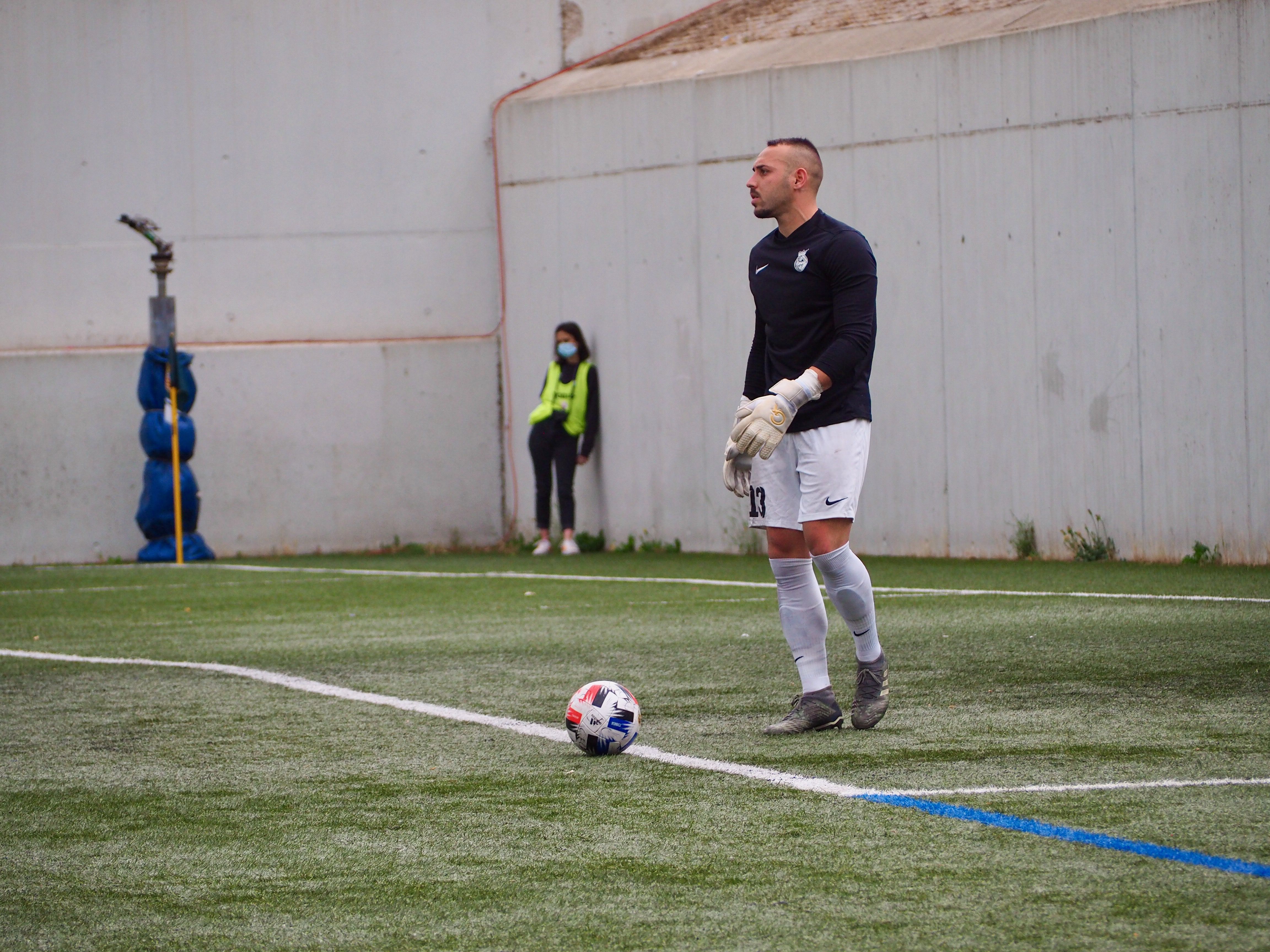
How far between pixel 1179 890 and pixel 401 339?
16854mm

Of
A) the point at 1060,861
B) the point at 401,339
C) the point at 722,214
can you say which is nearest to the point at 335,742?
the point at 1060,861

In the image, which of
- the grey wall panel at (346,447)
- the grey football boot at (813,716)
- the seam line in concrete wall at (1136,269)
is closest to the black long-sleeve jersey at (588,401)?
the grey wall panel at (346,447)

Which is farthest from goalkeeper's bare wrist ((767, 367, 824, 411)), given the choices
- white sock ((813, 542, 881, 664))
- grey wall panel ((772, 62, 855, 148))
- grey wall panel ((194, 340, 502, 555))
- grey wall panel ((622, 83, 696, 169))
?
grey wall panel ((194, 340, 502, 555))

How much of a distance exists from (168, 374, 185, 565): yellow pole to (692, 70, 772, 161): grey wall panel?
5.78 meters

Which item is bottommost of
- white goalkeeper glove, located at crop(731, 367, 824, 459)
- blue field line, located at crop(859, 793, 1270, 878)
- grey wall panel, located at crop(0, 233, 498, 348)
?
blue field line, located at crop(859, 793, 1270, 878)

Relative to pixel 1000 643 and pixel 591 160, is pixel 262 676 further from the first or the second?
pixel 591 160

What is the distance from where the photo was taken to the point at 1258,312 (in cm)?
1303

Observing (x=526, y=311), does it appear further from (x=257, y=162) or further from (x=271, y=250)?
Answer: (x=257, y=162)

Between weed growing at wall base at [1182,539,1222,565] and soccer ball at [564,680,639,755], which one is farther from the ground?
soccer ball at [564,680,639,755]

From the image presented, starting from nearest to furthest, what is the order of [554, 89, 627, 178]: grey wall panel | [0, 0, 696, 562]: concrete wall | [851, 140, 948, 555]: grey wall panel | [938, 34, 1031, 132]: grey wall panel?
[938, 34, 1031, 132]: grey wall panel
[851, 140, 948, 555]: grey wall panel
[554, 89, 627, 178]: grey wall panel
[0, 0, 696, 562]: concrete wall

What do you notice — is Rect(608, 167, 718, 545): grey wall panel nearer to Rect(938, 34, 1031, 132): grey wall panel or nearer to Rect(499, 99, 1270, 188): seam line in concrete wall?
Rect(499, 99, 1270, 188): seam line in concrete wall

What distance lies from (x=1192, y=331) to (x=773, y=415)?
8.27 meters

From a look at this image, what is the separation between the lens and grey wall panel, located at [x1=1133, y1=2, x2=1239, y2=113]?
42.9ft

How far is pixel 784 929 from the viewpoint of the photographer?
355 centimetres
